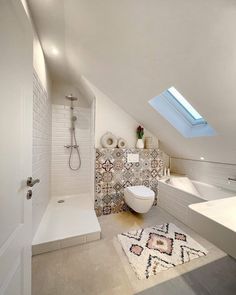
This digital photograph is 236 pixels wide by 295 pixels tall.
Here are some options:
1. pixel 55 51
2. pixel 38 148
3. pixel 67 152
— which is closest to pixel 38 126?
pixel 38 148

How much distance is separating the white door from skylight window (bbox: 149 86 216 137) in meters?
1.66

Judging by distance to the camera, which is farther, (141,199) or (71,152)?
(71,152)

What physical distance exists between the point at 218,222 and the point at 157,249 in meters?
1.10

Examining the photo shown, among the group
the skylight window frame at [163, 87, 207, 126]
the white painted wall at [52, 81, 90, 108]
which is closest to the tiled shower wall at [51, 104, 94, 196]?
the white painted wall at [52, 81, 90, 108]

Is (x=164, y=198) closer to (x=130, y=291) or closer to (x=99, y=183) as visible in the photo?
(x=99, y=183)

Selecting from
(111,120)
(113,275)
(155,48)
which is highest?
(155,48)

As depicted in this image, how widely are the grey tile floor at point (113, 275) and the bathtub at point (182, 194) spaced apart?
583 millimetres

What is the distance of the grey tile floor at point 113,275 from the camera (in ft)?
3.89

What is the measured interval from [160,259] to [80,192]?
6.70 ft

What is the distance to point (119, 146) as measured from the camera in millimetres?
2469

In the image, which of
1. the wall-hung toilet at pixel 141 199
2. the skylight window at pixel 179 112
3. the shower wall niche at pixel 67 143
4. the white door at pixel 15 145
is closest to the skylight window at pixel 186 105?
the skylight window at pixel 179 112

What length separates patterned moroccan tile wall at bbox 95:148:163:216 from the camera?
237 cm

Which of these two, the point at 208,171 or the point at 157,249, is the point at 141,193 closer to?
the point at 157,249

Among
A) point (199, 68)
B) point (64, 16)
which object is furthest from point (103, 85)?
point (199, 68)
